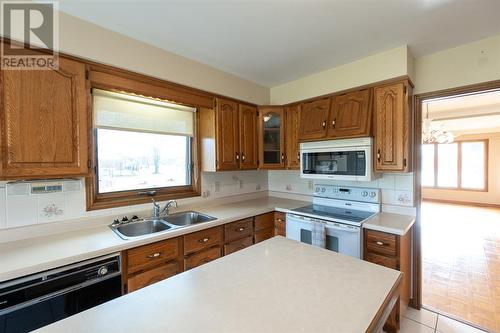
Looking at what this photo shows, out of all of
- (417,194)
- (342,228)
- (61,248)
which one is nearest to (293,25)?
(342,228)

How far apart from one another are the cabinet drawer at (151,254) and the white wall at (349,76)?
7.02 ft

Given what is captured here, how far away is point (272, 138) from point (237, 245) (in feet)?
4.63

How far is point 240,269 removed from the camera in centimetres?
108

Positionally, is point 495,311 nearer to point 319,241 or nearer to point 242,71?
point 319,241

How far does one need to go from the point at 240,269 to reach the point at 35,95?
5.46 feet

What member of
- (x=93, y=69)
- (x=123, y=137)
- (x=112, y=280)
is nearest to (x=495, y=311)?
(x=112, y=280)

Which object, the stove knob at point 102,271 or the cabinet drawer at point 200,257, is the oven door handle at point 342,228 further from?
the stove knob at point 102,271

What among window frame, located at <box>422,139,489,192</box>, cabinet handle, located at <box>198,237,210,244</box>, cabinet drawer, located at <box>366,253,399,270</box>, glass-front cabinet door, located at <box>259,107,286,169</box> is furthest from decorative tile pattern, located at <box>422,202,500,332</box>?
cabinet handle, located at <box>198,237,210,244</box>

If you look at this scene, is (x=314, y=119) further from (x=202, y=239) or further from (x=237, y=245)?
(x=202, y=239)

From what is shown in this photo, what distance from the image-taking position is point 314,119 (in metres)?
2.56

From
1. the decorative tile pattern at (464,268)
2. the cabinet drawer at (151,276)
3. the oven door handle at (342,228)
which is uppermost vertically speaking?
the oven door handle at (342,228)

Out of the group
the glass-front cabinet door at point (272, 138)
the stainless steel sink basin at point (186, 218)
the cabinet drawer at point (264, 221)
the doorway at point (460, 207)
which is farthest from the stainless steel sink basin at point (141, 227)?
the doorway at point (460, 207)

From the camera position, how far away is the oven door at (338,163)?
2.16 m

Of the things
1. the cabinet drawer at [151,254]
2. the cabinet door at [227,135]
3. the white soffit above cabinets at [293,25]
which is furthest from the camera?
the cabinet door at [227,135]
